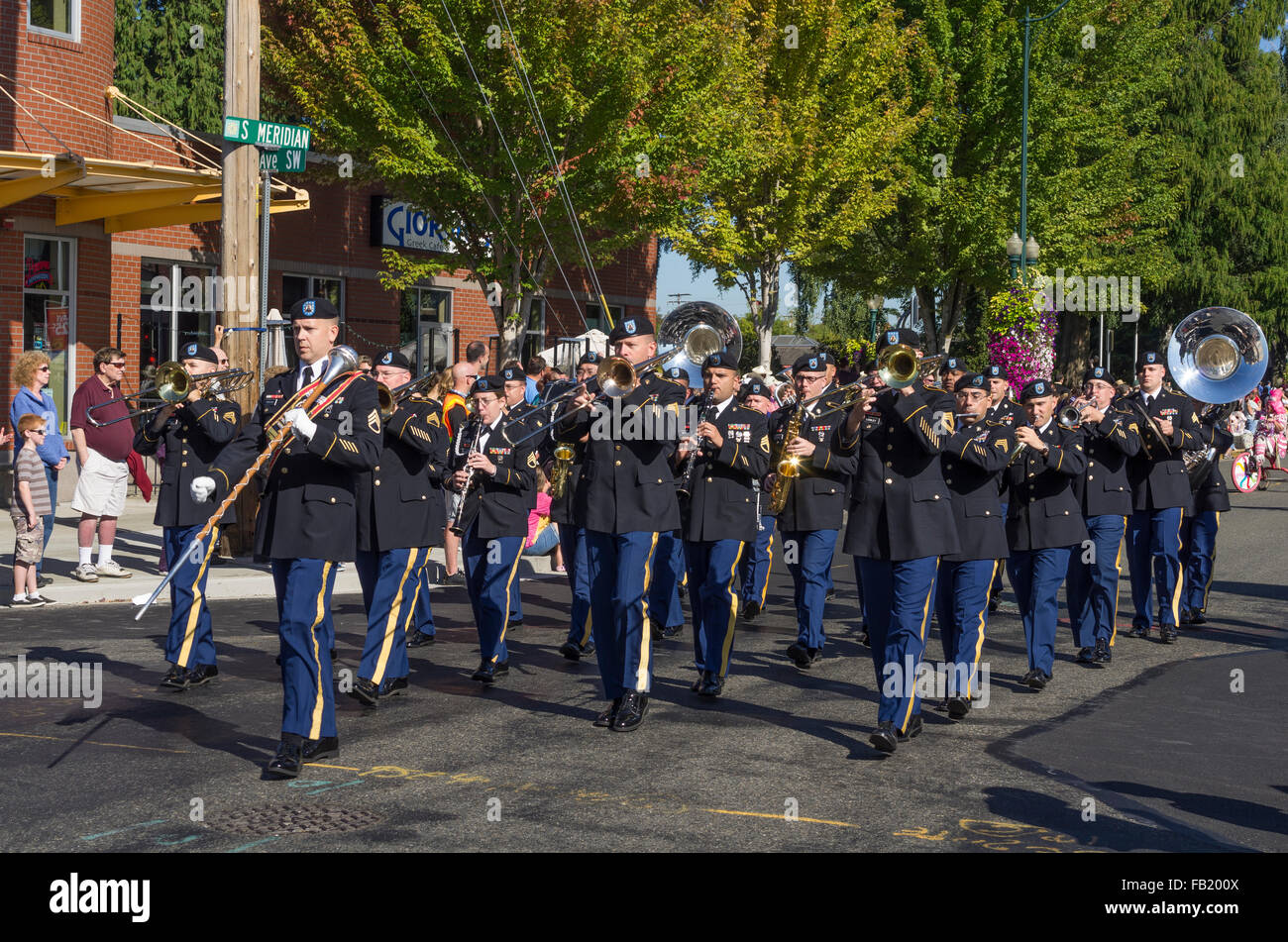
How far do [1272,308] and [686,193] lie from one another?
3350 cm

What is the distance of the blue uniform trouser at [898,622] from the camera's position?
739cm

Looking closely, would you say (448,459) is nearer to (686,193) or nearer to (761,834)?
(761,834)

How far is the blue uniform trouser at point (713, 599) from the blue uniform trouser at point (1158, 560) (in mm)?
3998

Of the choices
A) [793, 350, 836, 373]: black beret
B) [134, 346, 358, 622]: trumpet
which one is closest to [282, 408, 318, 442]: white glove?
[134, 346, 358, 622]: trumpet

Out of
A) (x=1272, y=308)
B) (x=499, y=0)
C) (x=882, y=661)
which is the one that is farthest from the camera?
(x=1272, y=308)

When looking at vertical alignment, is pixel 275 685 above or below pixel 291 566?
below

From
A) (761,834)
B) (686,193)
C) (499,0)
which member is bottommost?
(761,834)

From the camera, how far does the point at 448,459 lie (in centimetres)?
1009

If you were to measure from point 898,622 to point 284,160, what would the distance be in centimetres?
872

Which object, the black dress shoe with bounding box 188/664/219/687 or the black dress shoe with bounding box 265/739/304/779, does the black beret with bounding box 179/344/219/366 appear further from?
the black dress shoe with bounding box 265/739/304/779

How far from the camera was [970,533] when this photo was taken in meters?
8.47

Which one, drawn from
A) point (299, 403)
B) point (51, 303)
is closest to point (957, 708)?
point (299, 403)

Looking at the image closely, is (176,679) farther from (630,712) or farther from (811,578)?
(811,578)

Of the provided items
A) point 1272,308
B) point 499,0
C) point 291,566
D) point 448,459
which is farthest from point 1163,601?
point 1272,308
